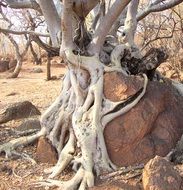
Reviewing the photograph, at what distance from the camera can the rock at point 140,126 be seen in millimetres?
Result: 4332

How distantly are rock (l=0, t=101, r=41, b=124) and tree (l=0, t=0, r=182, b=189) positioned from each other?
6.12ft

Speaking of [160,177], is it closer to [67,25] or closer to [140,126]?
[140,126]

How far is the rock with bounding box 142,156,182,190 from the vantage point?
3.47 m

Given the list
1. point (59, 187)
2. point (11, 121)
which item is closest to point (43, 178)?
point (59, 187)

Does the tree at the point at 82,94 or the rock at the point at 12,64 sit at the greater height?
the tree at the point at 82,94

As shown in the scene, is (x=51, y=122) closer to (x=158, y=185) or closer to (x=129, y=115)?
(x=129, y=115)

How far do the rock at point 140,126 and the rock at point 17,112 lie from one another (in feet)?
9.55

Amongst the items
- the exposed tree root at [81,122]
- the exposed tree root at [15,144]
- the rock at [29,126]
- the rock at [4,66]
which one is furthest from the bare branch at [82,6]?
the rock at [4,66]

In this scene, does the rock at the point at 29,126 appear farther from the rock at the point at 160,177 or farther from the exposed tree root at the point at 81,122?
the rock at the point at 160,177

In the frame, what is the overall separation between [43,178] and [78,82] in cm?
112

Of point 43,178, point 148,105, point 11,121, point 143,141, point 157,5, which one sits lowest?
point 11,121

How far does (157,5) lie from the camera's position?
589 cm

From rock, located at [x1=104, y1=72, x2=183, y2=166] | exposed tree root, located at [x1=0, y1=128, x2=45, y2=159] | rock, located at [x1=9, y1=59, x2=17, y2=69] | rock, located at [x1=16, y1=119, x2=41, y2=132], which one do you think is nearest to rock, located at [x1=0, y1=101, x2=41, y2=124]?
rock, located at [x1=16, y1=119, x2=41, y2=132]

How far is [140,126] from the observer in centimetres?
436
